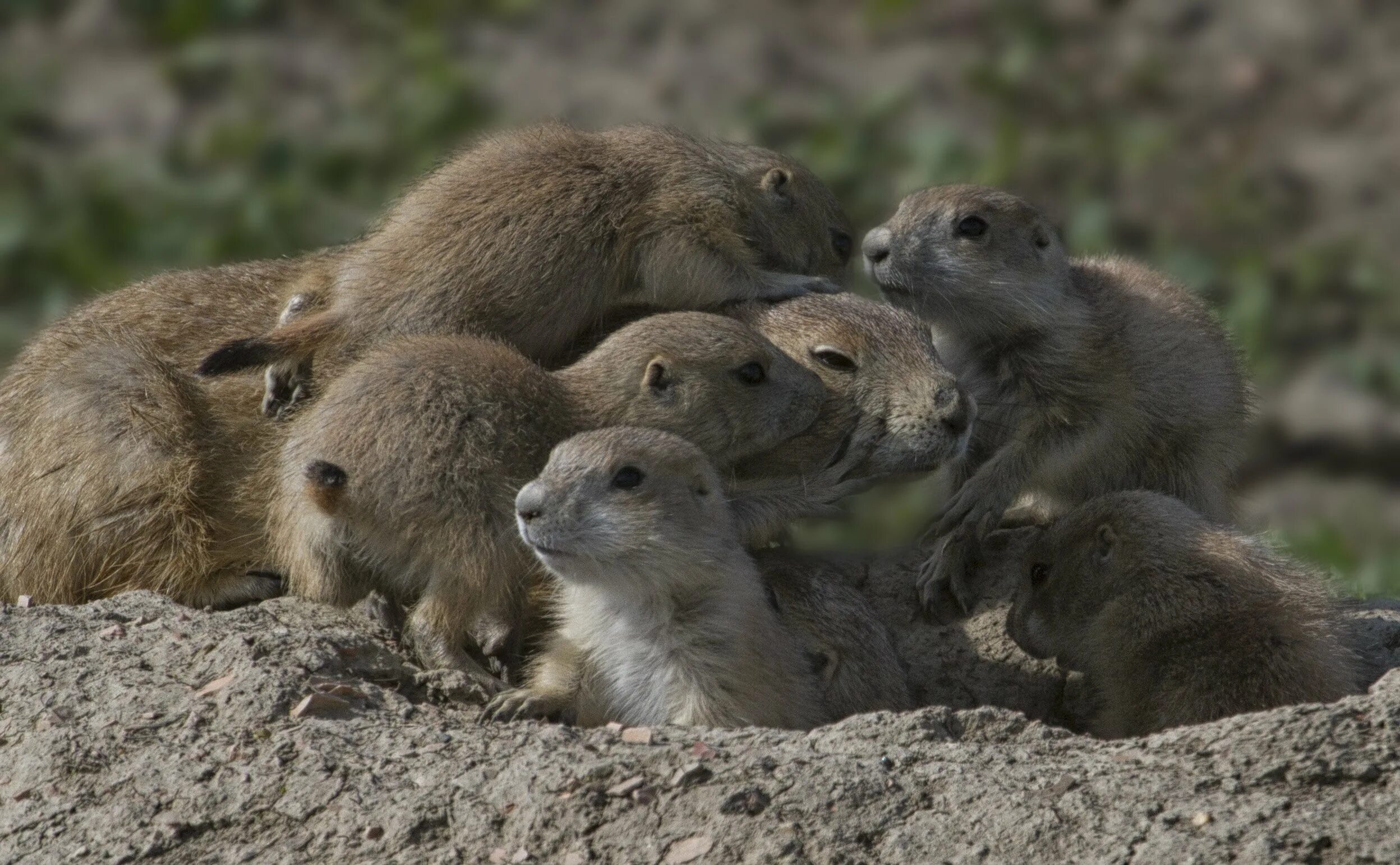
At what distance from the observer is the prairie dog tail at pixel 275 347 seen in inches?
270

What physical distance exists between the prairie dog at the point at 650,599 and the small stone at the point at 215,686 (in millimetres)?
837

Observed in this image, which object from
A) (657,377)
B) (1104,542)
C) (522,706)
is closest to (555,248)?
(657,377)

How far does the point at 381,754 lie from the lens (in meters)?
5.60

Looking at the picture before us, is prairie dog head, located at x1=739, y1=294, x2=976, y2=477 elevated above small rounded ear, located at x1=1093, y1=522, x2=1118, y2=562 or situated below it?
above

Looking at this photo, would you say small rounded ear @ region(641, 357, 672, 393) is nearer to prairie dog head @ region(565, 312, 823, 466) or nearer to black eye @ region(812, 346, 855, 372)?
prairie dog head @ region(565, 312, 823, 466)

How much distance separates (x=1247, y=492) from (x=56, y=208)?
883 cm

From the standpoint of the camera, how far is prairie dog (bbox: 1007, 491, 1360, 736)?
6.39 m

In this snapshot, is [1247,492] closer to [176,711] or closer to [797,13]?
[797,13]

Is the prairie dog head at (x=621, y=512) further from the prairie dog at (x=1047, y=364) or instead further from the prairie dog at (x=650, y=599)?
the prairie dog at (x=1047, y=364)

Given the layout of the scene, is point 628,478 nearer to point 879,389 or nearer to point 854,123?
point 879,389

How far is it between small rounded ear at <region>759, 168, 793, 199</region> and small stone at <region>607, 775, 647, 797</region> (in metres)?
3.10

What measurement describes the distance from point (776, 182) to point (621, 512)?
2148mm

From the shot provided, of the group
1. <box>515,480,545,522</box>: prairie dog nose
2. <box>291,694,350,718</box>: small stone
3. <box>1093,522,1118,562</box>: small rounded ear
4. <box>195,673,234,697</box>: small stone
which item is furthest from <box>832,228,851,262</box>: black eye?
<box>195,673,234,697</box>: small stone

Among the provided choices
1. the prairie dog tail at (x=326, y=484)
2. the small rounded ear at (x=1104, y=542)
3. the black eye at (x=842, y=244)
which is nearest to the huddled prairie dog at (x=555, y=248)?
the black eye at (x=842, y=244)
